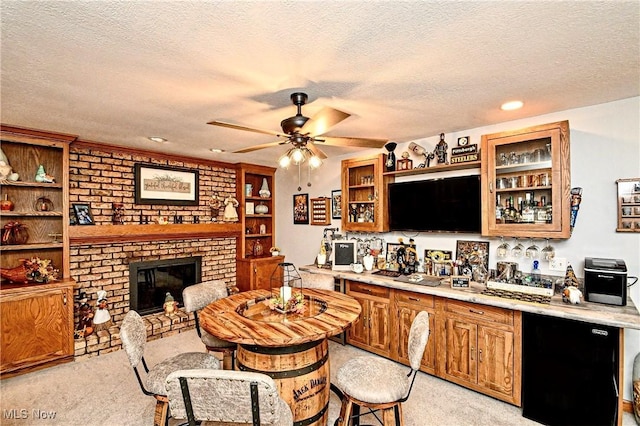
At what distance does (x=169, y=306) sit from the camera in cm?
429

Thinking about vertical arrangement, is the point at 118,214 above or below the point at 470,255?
above

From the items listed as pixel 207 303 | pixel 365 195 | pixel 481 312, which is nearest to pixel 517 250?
pixel 481 312

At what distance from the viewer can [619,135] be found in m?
2.44

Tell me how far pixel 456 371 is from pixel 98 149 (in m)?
4.83

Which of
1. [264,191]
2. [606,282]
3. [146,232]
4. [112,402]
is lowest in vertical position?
[112,402]

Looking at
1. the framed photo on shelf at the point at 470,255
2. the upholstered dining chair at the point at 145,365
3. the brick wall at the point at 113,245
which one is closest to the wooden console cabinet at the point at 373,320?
the framed photo on shelf at the point at 470,255

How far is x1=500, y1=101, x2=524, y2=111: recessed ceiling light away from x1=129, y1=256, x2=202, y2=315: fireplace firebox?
4442mm

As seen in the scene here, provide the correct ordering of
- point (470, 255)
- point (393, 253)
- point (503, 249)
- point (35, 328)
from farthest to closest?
point (393, 253), point (470, 255), point (35, 328), point (503, 249)

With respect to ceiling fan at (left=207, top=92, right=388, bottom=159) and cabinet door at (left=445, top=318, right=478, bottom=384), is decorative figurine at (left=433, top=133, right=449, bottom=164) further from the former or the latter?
cabinet door at (left=445, top=318, right=478, bottom=384)

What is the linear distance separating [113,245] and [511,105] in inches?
187

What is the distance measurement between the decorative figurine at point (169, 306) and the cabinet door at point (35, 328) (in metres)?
1.13

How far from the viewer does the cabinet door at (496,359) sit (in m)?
2.46

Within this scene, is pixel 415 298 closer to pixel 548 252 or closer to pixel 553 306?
pixel 553 306

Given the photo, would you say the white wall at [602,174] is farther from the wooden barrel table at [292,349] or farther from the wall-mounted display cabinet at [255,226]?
the wall-mounted display cabinet at [255,226]
